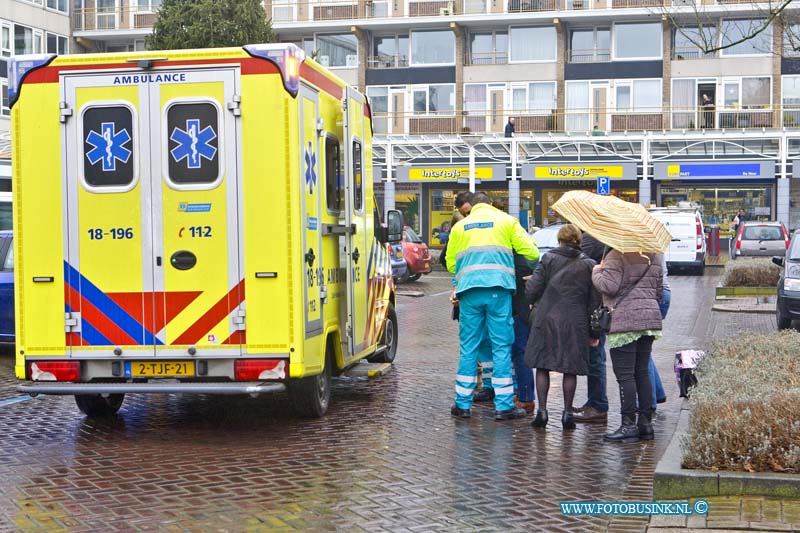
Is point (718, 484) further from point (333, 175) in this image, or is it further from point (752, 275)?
point (752, 275)

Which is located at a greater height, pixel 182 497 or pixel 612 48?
pixel 612 48

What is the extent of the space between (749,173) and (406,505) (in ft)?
133

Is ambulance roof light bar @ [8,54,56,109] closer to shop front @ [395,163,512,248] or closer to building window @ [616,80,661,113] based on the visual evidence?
shop front @ [395,163,512,248]

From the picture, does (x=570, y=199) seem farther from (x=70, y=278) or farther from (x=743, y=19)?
(x=743, y=19)

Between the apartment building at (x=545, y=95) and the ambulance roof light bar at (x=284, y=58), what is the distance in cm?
3523

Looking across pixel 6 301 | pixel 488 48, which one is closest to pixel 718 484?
pixel 6 301

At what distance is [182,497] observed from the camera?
672 centimetres

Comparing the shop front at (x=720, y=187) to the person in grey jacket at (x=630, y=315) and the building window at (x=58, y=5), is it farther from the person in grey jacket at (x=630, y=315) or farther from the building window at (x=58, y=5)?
the person in grey jacket at (x=630, y=315)

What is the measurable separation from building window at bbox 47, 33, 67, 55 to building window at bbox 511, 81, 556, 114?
19658 mm

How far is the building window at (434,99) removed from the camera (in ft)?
164

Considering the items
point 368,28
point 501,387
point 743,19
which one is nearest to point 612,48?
point 743,19

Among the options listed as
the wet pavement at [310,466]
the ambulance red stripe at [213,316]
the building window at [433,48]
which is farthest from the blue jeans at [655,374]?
the building window at [433,48]

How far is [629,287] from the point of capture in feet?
27.1

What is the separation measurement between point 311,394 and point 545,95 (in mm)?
41568
